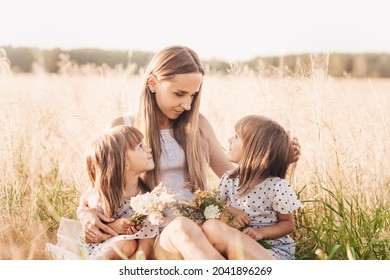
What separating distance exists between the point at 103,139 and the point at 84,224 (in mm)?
409

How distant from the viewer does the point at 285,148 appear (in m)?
2.94

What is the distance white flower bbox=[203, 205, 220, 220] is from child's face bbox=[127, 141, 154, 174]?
0.39 m

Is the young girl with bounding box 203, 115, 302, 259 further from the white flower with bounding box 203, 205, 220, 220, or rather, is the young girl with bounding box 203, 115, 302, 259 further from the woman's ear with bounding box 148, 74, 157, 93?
the woman's ear with bounding box 148, 74, 157, 93

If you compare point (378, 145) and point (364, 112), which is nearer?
point (378, 145)

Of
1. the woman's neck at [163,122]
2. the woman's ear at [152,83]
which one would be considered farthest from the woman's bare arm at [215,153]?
the woman's ear at [152,83]

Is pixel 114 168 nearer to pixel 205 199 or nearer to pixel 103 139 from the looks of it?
pixel 103 139

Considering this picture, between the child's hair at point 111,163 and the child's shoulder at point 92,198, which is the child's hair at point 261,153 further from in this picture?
the child's shoulder at point 92,198

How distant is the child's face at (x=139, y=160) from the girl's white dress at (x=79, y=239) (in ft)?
0.53

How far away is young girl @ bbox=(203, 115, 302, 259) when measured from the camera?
283 centimetres

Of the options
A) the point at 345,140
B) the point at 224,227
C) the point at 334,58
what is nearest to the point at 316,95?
the point at 345,140

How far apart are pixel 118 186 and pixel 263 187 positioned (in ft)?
2.22

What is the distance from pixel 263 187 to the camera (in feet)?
9.54

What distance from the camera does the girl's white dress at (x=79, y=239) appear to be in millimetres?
2834

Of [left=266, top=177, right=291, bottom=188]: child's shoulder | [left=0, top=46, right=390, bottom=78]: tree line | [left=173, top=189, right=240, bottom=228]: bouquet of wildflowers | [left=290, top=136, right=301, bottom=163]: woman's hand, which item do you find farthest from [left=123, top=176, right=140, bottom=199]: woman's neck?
[left=0, top=46, right=390, bottom=78]: tree line
